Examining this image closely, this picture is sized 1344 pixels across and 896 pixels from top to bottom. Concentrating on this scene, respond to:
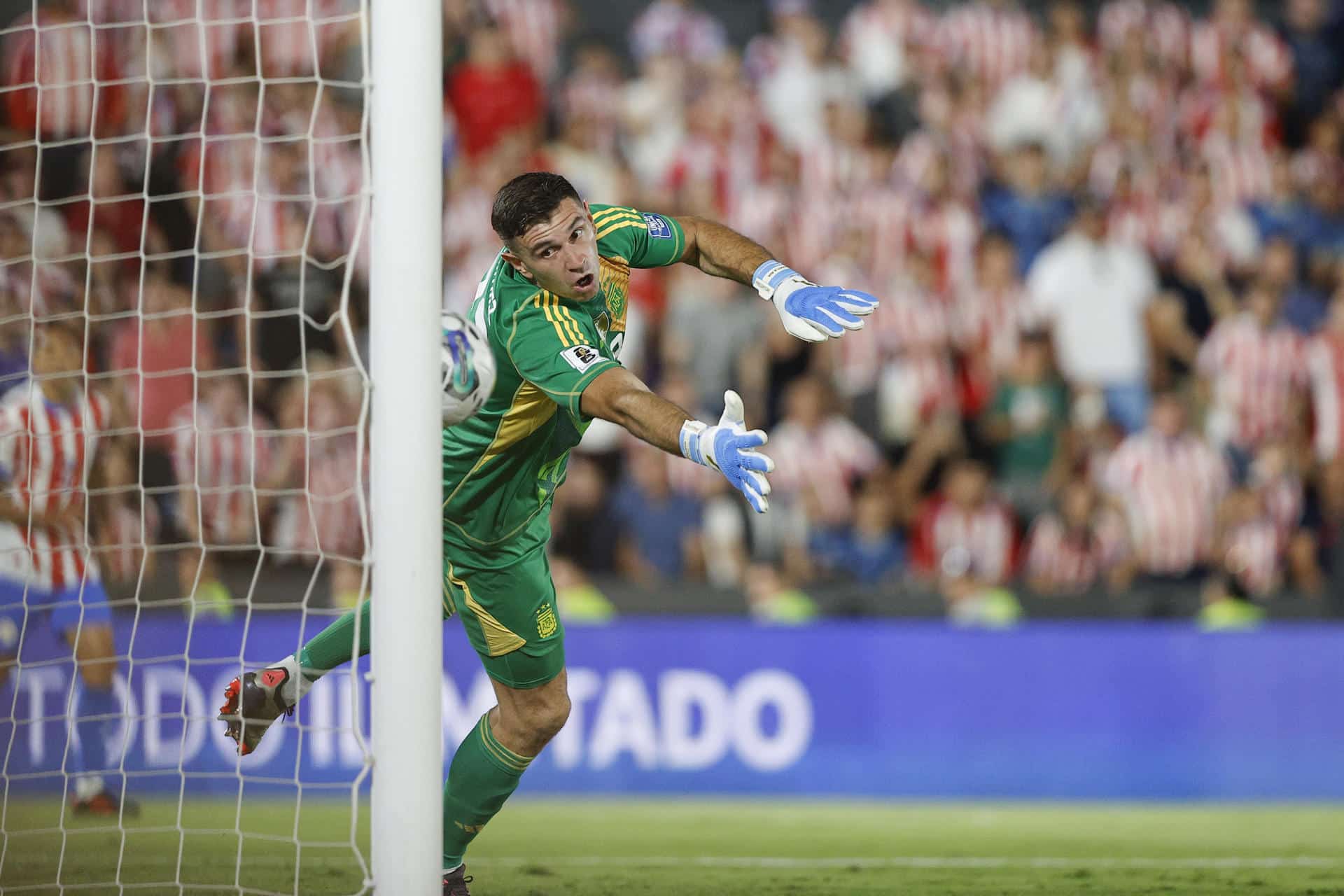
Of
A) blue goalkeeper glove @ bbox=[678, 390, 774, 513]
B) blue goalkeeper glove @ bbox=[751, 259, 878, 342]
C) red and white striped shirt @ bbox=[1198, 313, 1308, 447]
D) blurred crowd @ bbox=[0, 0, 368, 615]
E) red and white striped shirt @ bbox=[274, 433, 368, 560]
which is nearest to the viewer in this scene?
blue goalkeeper glove @ bbox=[678, 390, 774, 513]

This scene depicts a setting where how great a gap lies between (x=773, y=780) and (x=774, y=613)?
898mm

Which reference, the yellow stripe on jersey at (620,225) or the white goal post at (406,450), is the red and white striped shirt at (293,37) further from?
the white goal post at (406,450)

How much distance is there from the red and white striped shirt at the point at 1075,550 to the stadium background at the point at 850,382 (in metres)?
0.03

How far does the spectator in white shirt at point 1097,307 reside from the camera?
10.8m

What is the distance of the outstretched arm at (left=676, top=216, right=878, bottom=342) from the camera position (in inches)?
180

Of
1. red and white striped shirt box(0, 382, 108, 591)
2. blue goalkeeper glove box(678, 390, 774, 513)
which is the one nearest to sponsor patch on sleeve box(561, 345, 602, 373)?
blue goalkeeper glove box(678, 390, 774, 513)

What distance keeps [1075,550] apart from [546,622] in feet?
17.6

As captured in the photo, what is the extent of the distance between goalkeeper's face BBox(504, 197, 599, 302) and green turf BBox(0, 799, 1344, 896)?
176 cm

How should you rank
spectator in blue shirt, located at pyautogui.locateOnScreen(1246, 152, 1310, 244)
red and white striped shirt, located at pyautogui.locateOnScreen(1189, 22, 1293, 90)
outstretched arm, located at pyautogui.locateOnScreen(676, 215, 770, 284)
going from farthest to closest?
1. red and white striped shirt, located at pyautogui.locateOnScreen(1189, 22, 1293, 90)
2. spectator in blue shirt, located at pyautogui.locateOnScreen(1246, 152, 1310, 244)
3. outstretched arm, located at pyautogui.locateOnScreen(676, 215, 770, 284)

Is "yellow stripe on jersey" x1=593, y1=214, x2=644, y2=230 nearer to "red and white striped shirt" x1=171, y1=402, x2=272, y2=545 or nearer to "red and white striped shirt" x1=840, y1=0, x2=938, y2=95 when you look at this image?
"red and white striped shirt" x1=171, y1=402, x2=272, y2=545

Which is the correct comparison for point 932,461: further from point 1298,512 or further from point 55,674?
point 55,674

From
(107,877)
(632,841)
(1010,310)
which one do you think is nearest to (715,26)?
(1010,310)

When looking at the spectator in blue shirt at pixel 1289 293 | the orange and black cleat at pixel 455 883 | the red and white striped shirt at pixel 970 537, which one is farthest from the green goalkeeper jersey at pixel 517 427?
the spectator in blue shirt at pixel 1289 293

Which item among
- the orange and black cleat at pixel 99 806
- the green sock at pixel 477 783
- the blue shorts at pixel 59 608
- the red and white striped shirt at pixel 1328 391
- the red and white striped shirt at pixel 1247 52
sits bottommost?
the orange and black cleat at pixel 99 806
